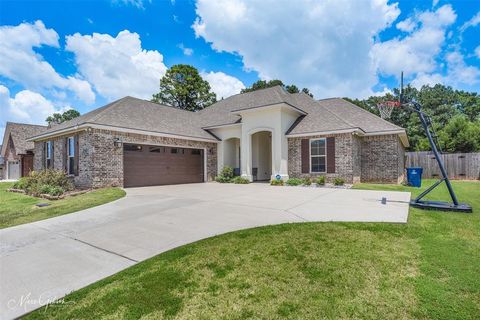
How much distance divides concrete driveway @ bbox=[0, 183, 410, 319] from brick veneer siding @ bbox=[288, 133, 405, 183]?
5.75 meters

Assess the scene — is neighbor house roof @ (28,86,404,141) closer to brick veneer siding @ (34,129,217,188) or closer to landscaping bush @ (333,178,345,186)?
brick veneer siding @ (34,129,217,188)

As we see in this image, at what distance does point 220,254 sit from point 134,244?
5.68ft

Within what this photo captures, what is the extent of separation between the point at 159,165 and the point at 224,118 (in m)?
6.60

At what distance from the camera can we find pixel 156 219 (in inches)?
241

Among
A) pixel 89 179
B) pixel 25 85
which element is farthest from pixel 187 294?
pixel 25 85

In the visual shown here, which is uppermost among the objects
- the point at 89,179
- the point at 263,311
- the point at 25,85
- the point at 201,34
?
the point at 201,34

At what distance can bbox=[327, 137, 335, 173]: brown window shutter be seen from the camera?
1397cm

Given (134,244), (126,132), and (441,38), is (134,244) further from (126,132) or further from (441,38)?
(441,38)

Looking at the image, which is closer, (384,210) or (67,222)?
(67,222)

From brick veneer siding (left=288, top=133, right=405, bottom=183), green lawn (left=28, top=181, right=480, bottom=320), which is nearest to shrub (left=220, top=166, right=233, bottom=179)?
brick veneer siding (left=288, top=133, right=405, bottom=183)

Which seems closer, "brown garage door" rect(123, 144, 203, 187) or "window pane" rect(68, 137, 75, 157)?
"window pane" rect(68, 137, 75, 157)

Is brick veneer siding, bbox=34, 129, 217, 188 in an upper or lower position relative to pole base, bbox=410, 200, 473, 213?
upper

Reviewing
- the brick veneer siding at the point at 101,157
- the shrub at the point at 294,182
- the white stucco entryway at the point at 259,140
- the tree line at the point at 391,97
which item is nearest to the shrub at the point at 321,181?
the shrub at the point at 294,182

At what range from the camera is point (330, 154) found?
14102mm
